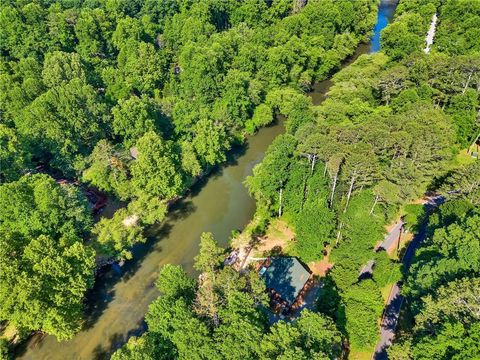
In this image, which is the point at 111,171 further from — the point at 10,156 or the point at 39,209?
the point at 10,156

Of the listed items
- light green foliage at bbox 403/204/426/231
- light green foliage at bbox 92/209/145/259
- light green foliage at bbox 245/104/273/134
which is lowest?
light green foliage at bbox 403/204/426/231

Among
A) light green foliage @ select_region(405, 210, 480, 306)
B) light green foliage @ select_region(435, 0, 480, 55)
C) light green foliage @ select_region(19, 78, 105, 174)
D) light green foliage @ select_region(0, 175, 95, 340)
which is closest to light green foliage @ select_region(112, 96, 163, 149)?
light green foliage @ select_region(19, 78, 105, 174)

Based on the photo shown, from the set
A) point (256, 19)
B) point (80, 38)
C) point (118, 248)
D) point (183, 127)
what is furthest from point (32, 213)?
point (256, 19)

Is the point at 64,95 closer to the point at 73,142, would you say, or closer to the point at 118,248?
the point at 73,142

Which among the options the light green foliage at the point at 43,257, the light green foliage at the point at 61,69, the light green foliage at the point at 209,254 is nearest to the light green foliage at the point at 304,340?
the light green foliage at the point at 209,254

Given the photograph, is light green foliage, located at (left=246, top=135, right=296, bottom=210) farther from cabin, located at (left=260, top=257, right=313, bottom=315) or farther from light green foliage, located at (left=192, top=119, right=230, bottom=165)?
cabin, located at (left=260, top=257, right=313, bottom=315)

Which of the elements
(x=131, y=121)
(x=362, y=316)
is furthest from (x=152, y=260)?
(x=362, y=316)

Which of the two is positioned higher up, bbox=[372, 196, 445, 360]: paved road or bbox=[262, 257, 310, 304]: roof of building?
bbox=[262, 257, 310, 304]: roof of building
